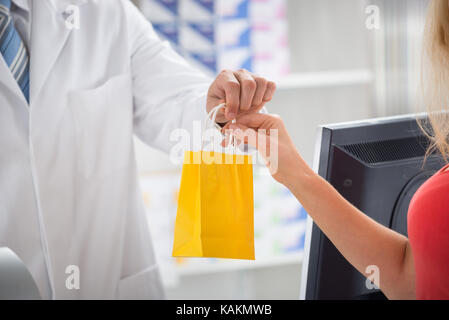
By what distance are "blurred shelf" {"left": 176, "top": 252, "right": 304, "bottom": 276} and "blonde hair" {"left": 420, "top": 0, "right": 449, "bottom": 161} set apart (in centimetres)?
142

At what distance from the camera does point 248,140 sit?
0.81m

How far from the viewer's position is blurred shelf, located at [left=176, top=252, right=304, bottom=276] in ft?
6.98

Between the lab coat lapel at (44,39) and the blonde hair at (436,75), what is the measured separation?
30.9 inches

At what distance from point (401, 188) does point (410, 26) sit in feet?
5.12

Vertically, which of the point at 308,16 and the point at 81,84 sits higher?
the point at 308,16

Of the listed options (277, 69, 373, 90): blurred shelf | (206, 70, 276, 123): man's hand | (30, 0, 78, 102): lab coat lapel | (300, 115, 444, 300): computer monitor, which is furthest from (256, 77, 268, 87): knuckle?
(277, 69, 373, 90): blurred shelf

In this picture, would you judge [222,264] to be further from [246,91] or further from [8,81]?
[246,91]

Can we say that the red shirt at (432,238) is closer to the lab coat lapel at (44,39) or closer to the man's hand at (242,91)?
the man's hand at (242,91)

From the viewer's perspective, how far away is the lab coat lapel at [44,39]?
1119 millimetres

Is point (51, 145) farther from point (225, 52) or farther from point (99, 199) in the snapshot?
point (225, 52)

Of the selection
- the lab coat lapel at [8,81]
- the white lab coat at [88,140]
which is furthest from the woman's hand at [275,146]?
the lab coat lapel at [8,81]

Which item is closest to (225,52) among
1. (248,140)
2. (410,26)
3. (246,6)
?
(246,6)

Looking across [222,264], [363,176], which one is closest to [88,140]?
[363,176]

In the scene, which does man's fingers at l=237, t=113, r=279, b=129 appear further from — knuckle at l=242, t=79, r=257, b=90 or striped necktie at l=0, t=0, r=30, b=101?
striped necktie at l=0, t=0, r=30, b=101
